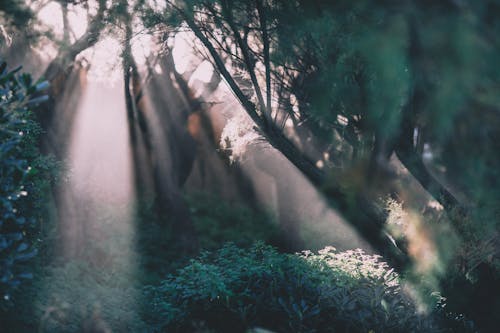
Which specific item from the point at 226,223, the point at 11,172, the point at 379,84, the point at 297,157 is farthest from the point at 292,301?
the point at 226,223

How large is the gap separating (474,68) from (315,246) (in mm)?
9168

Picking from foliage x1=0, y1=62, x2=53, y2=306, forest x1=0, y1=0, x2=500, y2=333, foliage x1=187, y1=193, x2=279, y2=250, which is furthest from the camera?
foliage x1=187, y1=193, x2=279, y2=250

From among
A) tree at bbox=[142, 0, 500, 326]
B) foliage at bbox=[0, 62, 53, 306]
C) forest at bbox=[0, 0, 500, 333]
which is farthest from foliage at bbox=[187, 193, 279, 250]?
foliage at bbox=[0, 62, 53, 306]

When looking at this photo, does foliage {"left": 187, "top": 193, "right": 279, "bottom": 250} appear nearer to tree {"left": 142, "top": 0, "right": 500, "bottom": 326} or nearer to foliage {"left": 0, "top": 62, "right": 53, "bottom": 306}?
tree {"left": 142, "top": 0, "right": 500, "bottom": 326}

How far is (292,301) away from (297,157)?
1.90m

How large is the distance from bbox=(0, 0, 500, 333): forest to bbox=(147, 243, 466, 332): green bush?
0.02m

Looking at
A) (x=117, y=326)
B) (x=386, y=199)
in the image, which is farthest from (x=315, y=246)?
(x=117, y=326)

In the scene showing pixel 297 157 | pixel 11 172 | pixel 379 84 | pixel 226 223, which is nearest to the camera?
pixel 379 84

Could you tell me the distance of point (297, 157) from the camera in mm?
6211

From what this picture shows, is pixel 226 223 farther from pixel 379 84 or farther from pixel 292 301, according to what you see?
pixel 379 84

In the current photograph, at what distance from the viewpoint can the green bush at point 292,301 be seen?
5.16 metres

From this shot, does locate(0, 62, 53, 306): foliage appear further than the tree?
Yes

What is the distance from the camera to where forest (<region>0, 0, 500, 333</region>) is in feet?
9.73

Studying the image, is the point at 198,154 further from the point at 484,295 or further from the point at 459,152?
the point at 459,152
